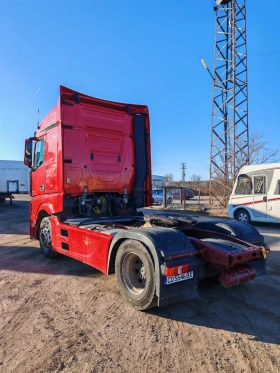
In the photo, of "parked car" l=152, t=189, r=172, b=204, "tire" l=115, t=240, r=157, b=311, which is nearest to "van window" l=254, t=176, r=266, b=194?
"tire" l=115, t=240, r=157, b=311

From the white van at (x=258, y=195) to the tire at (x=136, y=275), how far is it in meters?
9.31

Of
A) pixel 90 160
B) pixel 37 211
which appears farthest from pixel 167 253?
pixel 37 211

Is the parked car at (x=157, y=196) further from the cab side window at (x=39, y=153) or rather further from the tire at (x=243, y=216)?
the cab side window at (x=39, y=153)

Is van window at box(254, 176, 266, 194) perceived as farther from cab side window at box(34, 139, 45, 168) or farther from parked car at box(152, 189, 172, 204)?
parked car at box(152, 189, 172, 204)

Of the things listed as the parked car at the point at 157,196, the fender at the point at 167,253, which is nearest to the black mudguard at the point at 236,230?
the fender at the point at 167,253

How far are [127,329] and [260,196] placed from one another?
10.3m

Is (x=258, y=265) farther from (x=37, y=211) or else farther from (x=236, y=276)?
(x=37, y=211)

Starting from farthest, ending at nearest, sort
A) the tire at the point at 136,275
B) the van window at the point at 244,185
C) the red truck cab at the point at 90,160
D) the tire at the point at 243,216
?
the tire at the point at 243,216 < the van window at the point at 244,185 < the red truck cab at the point at 90,160 < the tire at the point at 136,275

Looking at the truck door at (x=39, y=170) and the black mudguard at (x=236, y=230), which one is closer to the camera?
the black mudguard at (x=236, y=230)

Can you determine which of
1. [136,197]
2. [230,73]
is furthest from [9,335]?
[230,73]

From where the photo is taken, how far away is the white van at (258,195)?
11.5m

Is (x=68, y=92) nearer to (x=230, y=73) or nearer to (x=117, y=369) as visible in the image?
(x=117, y=369)

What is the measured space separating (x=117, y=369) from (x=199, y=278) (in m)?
1.68

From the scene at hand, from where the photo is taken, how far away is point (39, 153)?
23.2ft
